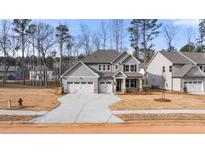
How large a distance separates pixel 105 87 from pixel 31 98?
2.45 meters

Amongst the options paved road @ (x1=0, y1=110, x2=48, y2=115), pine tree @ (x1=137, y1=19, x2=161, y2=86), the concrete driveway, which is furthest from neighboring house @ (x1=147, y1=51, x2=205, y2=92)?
paved road @ (x1=0, y1=110, x2=48, y2=115)

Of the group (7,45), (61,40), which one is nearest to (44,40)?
(61,40)

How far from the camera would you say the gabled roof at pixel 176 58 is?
32.4ft

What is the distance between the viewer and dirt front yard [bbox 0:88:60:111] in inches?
360

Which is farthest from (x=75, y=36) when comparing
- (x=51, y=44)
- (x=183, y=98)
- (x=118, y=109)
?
(x=183, y=98)

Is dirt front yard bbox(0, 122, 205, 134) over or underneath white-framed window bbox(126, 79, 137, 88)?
underneath

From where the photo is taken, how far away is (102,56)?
374 inches

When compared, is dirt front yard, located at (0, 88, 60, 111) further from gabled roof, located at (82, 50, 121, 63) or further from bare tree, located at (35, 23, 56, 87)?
gabled roof, located at (82, 50, 121, 63)

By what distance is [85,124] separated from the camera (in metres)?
9.11

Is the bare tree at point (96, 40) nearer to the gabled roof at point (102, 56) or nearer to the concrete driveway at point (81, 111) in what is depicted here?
the gabled roof at point (102, 56)

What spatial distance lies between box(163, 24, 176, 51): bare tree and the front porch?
152 cm

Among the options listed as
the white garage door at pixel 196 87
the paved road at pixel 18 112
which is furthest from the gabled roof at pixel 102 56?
the white garage door at pixel 196 87

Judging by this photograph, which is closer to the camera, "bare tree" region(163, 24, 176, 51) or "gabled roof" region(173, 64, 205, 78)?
"bare tree" region(163, 24, 176, 51)

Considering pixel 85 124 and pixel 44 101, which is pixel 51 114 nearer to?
pixel 44 101
